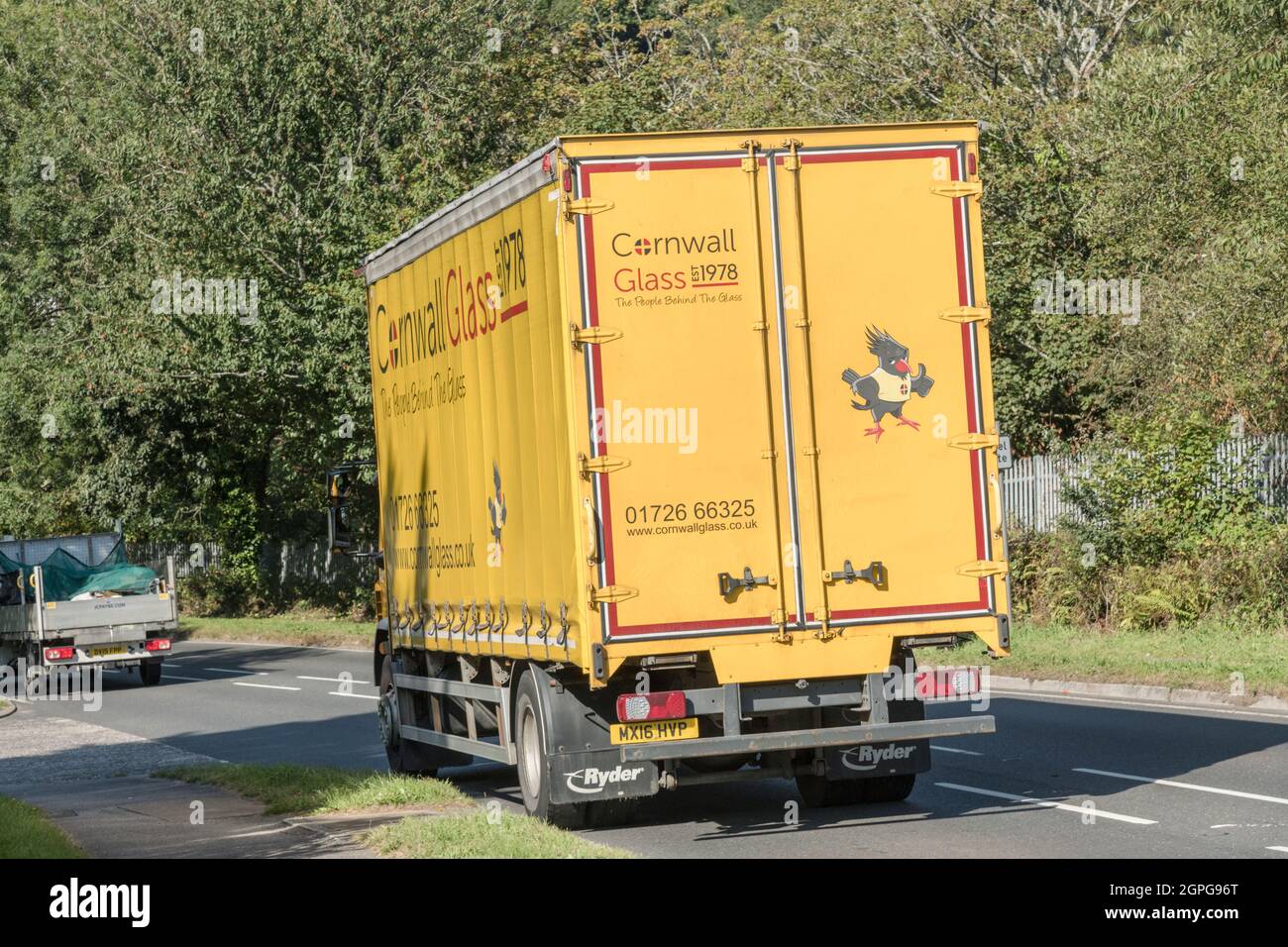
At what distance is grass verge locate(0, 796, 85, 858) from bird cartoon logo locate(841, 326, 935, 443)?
5.47 m

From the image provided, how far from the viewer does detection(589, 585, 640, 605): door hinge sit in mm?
10328

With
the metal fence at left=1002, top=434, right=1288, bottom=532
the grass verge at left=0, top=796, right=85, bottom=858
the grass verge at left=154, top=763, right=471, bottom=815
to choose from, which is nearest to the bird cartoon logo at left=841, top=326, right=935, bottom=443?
the grass verge at left=154, top=763, right=471, bottom=815

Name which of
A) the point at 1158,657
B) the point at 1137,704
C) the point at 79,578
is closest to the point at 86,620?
the point at 79,578

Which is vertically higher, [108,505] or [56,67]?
[56,67]

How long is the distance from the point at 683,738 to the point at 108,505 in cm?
3774

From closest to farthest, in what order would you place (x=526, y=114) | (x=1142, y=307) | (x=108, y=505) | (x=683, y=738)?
(x=683, y=738) → (x=1142, y=307) → (x=526, y=114) → (x=108, y=505)

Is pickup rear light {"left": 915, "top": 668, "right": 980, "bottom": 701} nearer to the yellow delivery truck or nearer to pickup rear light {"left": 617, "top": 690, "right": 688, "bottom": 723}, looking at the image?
the yellow delivery truck

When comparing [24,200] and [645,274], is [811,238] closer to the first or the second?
[645,274]

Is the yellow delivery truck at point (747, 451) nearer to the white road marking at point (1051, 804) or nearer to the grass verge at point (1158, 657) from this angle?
the white road marking at point (1051, 804)

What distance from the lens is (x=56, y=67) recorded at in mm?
55844
